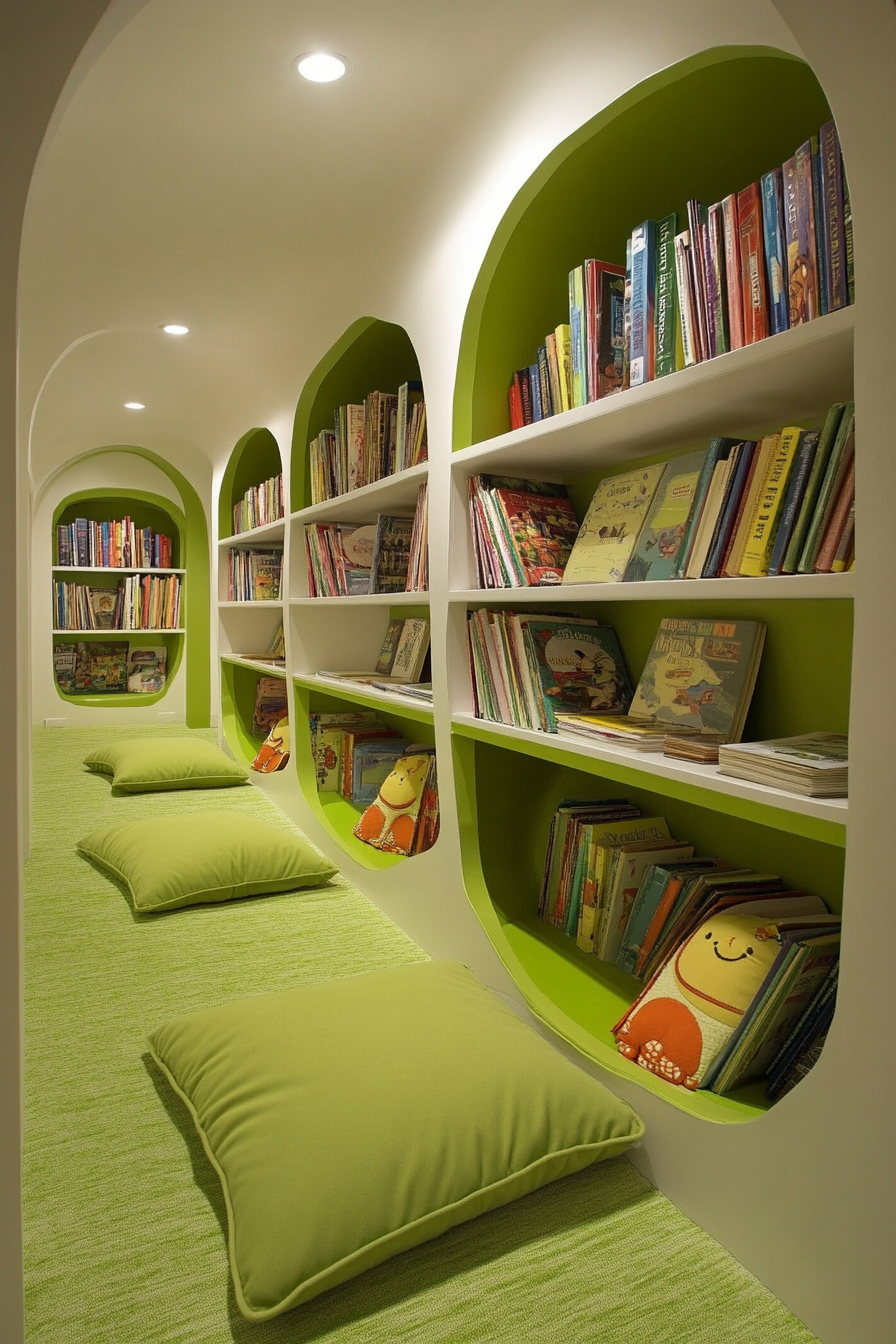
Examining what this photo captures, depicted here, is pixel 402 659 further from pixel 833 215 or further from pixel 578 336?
pixel 833 215

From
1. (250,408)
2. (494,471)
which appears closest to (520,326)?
(494,471)

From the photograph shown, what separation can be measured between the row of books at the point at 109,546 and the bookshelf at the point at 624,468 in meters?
5.35

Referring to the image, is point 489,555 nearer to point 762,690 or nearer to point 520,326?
point 520,326

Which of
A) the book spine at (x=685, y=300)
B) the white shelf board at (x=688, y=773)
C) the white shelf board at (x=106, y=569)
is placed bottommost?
the white shelf board at (x=688, y=773)

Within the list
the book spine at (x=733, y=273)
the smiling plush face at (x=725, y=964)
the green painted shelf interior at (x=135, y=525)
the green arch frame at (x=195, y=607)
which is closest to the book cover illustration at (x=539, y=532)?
the book spine at (x=733, y=273)

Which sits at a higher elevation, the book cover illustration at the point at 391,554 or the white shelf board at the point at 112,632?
the book cover illustration at the point at 391,554

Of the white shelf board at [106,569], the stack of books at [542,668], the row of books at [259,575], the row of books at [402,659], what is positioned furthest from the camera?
the white shelf board at [106,569]

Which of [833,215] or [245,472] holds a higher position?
[245,472]

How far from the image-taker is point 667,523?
1.57 metres

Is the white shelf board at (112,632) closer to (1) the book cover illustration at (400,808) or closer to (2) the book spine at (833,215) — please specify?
(1) the book cover illustration at (400,808)

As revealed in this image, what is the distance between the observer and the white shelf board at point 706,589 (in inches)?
41.7

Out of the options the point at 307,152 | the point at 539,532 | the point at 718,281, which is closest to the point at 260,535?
the point at 307,152

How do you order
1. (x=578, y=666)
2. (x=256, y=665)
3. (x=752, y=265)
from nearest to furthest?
1. (x=752, y=265)
2. (x=578, y=666)
3. (x=256, y=665)

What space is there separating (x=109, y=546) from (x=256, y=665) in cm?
325
